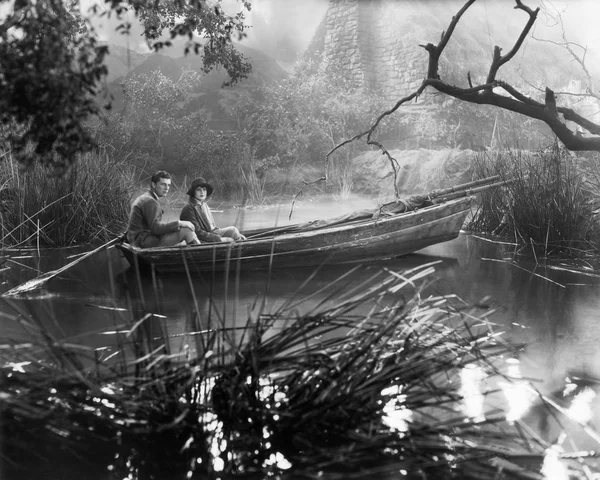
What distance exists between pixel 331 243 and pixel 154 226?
1.18 meters

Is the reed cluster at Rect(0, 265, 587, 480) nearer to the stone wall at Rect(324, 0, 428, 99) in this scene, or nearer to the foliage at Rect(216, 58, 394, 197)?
the foliage at Rect(216, 58, 394, 197)

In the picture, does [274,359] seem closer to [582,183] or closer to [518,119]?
[582,183]

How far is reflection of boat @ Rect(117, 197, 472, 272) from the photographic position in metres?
4.47

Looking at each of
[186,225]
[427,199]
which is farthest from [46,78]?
[427,199]

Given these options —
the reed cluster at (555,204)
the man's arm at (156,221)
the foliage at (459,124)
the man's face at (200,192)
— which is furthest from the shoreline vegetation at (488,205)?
the foliage at (459,124)

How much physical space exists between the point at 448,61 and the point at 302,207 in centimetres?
452

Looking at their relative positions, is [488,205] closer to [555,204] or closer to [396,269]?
[555,204]

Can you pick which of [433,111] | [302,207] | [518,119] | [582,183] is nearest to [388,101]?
[433,111]

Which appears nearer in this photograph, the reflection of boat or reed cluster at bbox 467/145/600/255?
the reflection of boat

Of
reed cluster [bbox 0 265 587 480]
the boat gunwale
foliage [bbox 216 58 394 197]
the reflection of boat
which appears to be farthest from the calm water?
foliage [bbox 216 58 394 197]

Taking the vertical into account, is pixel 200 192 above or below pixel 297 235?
above

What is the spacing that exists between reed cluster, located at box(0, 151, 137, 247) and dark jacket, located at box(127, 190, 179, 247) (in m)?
1.01

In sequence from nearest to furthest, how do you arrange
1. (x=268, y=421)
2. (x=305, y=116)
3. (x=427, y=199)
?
(x=268, y=421)
(x=427, y=199)
(x=305, y=116)

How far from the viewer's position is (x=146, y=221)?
4578 mm
